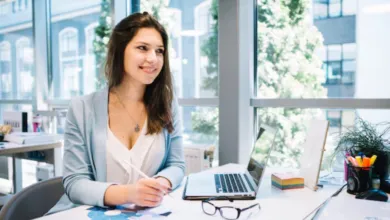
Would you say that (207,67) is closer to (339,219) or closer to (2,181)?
(339,219)

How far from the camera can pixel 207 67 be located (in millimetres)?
2568

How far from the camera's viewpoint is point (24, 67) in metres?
4.32

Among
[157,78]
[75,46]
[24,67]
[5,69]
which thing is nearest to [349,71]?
[157,78]

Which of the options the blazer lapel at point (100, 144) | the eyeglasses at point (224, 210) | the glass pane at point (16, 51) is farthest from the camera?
the glass pane at point (16, 51)

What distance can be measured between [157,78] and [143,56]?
232 millimetres

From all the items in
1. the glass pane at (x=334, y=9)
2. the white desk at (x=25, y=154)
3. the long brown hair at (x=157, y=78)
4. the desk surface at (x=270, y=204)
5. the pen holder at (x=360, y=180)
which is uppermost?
the glass pane at (x=334, y=9)

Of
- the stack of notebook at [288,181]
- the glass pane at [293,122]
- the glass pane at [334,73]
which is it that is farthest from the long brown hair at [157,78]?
the glass pane at [334,73]

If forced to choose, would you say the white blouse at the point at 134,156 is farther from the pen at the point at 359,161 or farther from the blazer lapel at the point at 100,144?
the pen at the point at 359,161

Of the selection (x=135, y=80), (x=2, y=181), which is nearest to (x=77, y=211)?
(x=135, y=80)

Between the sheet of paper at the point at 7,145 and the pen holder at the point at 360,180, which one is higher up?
the pen holder at the point at 360,180

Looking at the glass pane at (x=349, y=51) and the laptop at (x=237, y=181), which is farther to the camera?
the glass pane at (x=349, y=51)

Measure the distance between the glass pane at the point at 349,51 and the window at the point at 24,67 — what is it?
3578mm

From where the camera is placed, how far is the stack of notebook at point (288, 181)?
4.48ft

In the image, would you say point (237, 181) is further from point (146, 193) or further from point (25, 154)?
point (25, 154)
